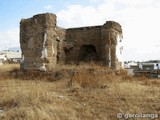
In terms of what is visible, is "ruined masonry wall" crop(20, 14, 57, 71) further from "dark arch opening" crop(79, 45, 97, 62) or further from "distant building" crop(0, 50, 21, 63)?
"distant building" crop(0, 50, 21, 63)

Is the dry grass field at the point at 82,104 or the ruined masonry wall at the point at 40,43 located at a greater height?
the ruined masonry wall at the point at 40,43

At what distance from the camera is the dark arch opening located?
60.2ft

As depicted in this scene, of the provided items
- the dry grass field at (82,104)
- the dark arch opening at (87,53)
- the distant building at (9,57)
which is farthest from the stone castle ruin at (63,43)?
the distant building at (9,57)

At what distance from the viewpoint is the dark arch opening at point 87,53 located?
722 inches

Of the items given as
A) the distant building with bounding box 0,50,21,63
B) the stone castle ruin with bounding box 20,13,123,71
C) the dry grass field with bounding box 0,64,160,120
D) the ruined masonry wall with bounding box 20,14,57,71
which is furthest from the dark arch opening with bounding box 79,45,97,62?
the distant building with bounding box 0,50,21,63

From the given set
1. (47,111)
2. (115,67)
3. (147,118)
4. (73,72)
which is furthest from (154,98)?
(115,67)

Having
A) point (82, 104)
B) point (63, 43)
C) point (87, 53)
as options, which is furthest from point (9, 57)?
point (82, 104)

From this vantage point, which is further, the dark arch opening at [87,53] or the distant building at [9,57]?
the distant building at [9,57]

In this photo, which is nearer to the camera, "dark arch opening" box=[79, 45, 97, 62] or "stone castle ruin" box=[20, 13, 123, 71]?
"stone castle ruin" box=[20, 13, 123, 71]

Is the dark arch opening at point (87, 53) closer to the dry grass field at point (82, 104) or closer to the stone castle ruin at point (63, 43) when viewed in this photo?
the stone castle ruin at point (63, 43)

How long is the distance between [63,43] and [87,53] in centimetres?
209

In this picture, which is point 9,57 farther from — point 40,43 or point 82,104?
point 82,104

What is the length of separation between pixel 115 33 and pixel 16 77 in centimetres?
684

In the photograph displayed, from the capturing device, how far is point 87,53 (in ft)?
62.0
